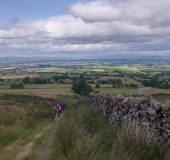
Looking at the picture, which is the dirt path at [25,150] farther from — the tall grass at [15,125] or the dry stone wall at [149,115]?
the dry stone wall at [149,115]

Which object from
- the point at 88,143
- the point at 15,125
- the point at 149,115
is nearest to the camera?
the point at 88,143

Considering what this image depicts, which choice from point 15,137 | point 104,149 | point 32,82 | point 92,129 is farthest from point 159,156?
point 32,82

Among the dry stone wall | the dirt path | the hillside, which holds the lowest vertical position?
the dirt path

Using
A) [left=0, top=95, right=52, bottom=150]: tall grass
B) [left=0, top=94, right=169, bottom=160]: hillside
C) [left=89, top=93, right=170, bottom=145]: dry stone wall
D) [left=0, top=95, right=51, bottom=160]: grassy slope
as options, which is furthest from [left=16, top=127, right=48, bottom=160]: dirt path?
[left=89, top=93, right=170, bottom=145]: dry stone wall

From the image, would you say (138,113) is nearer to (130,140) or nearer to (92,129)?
(130,140)

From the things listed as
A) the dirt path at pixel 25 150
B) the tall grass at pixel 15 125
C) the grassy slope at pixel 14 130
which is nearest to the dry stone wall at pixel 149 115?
the dirt path at pixel 25 150

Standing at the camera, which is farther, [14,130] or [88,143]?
[14,130]

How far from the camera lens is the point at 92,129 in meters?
14.2

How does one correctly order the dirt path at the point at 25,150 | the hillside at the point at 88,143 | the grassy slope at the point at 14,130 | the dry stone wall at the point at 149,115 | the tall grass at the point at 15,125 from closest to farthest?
the hillside at the point at 88,143
the dry stone wall at the point at 149,115
the dirt path at the point at 25,150
the grassy slope at the point at 14,130
the tall grass at the point at 15,125

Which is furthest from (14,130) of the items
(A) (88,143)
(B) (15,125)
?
(A) (88,143)

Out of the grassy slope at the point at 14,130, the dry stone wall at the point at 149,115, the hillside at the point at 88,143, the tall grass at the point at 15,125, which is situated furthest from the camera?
the tall grass at the point at 15,125

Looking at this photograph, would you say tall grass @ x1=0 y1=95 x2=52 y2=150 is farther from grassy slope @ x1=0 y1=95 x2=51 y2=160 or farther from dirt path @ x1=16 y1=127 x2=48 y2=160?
dirt path @ x1=16 y1=127 x2=48 y2=160

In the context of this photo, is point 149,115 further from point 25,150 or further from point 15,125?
point 15,125

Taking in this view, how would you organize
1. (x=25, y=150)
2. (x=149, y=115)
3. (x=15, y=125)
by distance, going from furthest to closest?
1. (x=15, y=125)
2. (x=25, y=150)
3. (x=149, y=115)
